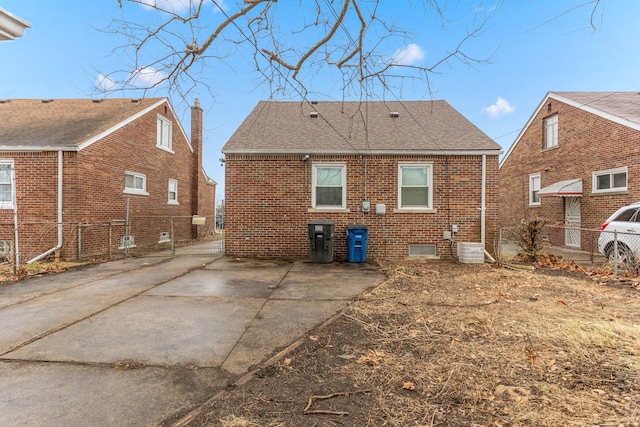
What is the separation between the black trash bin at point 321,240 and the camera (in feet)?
28.6

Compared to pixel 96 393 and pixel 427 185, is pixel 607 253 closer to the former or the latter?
pixel 427 185

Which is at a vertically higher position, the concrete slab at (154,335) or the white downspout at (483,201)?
the white downspout at (483,201)

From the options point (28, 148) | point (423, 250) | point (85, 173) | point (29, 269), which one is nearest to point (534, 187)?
point (423, 250)

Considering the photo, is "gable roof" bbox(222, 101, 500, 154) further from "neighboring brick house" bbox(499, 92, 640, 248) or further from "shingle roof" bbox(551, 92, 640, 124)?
"shingle roof" bbox(551, 92, 640, 124)

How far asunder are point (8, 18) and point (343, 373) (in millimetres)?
5581

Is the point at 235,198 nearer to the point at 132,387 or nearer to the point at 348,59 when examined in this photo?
the point at 348,59

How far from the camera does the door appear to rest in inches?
492

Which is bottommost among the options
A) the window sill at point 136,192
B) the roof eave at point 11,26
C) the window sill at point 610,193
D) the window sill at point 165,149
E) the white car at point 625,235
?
the white car at point 625,235

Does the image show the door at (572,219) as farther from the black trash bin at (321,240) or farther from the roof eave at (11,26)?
the roof eave at (11,26)

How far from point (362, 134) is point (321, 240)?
3970mm

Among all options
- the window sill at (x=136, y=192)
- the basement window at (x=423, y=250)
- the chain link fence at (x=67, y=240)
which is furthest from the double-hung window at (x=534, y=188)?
the window sill at (x=136, y=192)

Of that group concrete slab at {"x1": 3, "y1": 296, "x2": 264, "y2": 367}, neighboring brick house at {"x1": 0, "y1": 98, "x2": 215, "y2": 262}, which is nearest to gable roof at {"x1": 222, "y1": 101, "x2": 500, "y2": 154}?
neighboring brick house at {"x1": 0, "y1": 98, "x2": 215, "y2": 262}

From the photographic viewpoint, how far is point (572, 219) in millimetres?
12789

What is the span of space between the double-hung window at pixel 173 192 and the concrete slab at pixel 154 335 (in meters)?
10.7
